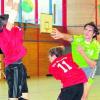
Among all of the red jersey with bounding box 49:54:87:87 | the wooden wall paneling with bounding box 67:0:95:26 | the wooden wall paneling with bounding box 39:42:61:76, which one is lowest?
the wooden wall paneling with bounding box 39:42:61:76

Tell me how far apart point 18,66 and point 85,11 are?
1173 cm

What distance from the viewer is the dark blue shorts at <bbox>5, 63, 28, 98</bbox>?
15.7 ft

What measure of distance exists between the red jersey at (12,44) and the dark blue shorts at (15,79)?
0.10 meters

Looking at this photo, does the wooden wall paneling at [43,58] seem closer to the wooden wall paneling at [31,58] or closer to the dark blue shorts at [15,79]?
the wooden wall paneling at [31,58]

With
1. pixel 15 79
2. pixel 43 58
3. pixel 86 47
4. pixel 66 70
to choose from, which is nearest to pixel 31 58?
pixel 43 58

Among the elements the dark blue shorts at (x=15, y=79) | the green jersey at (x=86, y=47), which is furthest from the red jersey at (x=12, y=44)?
the green jersey at (x=86, y=47)

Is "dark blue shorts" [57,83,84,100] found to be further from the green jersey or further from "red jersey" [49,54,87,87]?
the green jersey

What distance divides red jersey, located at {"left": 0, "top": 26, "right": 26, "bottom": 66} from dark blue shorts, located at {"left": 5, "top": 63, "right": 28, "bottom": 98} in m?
0.10

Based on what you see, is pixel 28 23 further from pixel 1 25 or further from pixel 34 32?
pixel 1 25

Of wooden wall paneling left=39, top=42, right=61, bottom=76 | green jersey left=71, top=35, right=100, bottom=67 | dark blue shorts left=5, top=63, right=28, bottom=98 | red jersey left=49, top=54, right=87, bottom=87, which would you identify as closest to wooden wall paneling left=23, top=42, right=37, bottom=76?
wooden wall paneling left=39, top=42, right=61, bottom=76

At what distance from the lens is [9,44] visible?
4723 millimetres

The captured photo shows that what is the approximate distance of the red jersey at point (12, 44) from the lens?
4699 millimetres

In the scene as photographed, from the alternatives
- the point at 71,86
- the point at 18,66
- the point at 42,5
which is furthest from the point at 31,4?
the point at 71,86

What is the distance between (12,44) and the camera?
4719mm
